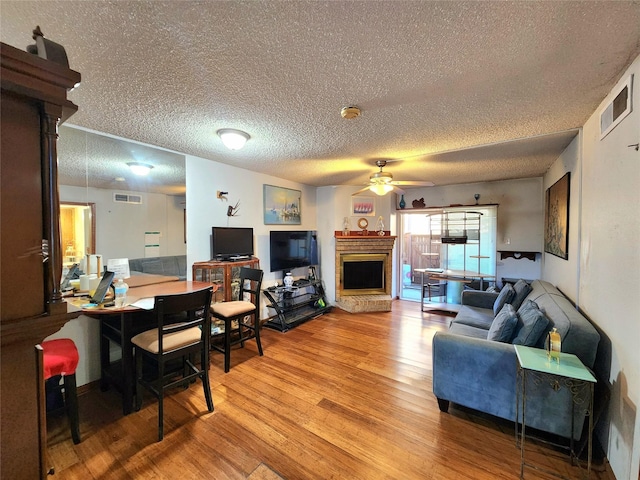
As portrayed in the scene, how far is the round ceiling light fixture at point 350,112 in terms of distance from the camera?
1957 millimetres

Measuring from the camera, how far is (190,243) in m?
3.28

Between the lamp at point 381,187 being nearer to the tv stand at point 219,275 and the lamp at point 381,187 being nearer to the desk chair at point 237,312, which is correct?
the desk chair at point 237,312

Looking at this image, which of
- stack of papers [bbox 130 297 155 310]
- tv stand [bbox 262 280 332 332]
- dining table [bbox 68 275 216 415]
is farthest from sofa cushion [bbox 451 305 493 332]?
stack of papers [bbox 130 297 155 310]

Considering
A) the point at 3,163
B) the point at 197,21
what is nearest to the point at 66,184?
the point at 197,21

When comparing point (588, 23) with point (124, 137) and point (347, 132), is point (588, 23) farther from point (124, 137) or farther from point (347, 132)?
point (124, 137)

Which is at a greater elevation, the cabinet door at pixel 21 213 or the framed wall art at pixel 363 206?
the framed wall art at pixel 363 206

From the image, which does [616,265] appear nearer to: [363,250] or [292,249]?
[363,250]

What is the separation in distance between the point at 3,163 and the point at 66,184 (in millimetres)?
2196

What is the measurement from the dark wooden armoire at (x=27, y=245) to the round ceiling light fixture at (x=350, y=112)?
5.29ft

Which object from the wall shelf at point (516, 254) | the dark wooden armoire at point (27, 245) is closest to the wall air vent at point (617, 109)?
the dark wooden armoire at point (27, 245)

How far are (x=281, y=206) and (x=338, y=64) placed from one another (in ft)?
10.6

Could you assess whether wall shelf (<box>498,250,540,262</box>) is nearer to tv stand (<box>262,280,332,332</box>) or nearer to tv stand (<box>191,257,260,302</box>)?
tv stand (<box>262,280,332,332</box>)

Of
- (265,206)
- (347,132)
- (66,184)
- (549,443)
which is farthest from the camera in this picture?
(265,206)

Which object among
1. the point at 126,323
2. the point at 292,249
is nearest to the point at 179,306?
the point at 126,323
